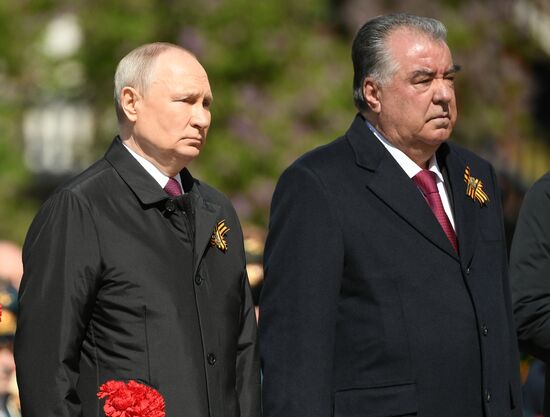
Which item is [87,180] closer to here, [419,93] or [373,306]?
[373,306]

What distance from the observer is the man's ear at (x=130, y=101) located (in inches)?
158

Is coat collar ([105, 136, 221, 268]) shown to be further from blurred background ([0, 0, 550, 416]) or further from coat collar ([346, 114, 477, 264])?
blurred background ([0, 0, 550, 416])

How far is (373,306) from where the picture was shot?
4168 mm

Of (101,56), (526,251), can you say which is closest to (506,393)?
(526,251)

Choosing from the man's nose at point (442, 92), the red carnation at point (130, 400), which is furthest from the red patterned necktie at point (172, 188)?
the man's nose at point (442, 92)

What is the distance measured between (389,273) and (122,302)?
834 mm

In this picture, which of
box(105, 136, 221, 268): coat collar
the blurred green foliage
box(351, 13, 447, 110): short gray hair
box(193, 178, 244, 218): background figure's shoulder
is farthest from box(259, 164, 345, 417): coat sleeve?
the blurred green foliage

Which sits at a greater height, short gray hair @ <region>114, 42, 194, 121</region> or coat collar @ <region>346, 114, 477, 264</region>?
short gray hair @ <region>114, 42, 194, 121</region>

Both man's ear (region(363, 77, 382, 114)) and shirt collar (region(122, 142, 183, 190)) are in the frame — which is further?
man's ear (region(363, 77, 382, 114))

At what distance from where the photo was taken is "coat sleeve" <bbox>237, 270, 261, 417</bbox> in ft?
13.5

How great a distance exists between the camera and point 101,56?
13062 millimetres

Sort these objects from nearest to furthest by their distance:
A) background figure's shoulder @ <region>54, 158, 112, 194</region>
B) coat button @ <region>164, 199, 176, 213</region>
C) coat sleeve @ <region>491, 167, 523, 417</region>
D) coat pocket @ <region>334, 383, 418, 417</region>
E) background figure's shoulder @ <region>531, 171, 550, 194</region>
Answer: background figure's shoulder @ <region>54, 158, 112, 194</region> < coat button @ <region>164, 199, 176, 213</region> < coat pocket @ <region>334, 383, 418, 417</region> < coat sleeve @ <region>491, 167, 523, 417</region> < background figure's shoulder @ <region>531, 171, 550, 194</region>

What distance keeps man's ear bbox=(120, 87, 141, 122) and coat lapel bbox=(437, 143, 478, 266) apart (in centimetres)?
107

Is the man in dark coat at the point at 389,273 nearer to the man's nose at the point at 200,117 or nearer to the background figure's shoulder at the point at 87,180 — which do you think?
the man's nose at the point at 200,117
